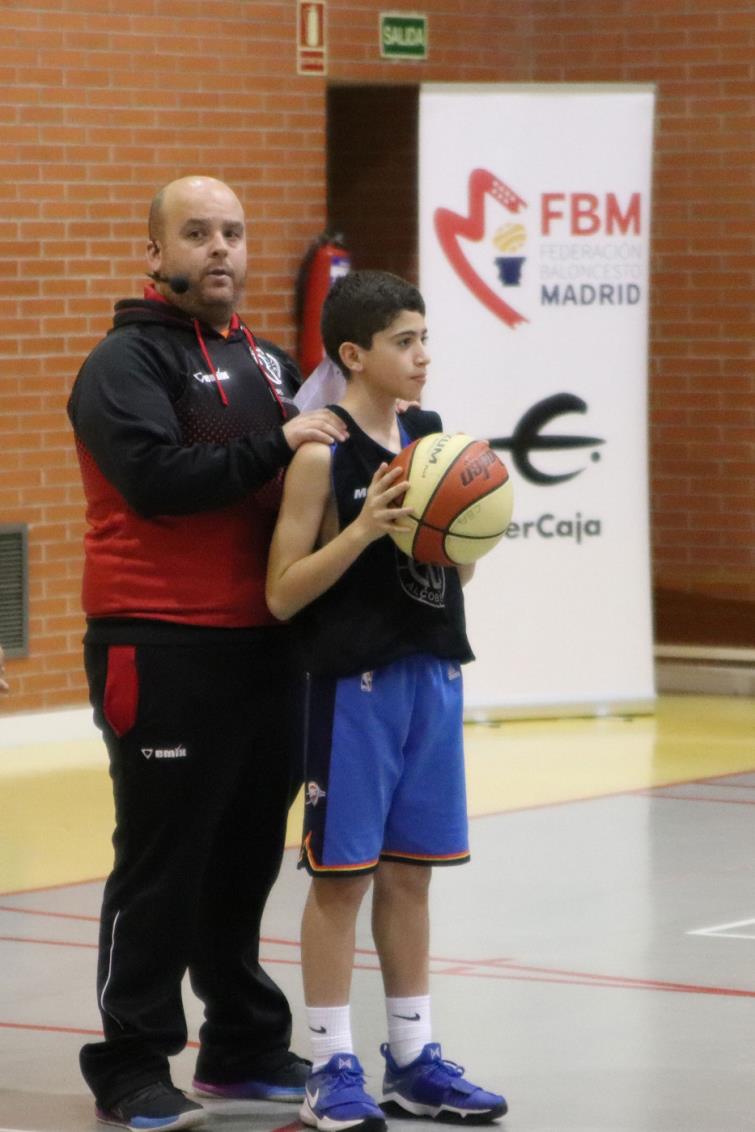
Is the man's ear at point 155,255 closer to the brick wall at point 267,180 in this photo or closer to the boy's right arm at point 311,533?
the boy's right arm at point 311,533

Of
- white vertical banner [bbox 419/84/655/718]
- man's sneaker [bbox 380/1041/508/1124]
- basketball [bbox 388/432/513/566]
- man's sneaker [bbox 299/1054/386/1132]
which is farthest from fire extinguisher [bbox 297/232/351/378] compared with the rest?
man's sneaker [bbox 299/1054/386/1132]

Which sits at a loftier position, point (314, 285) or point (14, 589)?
point (314, 285)

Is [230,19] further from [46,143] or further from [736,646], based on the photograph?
[736,646]

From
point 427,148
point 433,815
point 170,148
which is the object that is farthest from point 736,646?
point 433,815

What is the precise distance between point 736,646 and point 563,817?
3.32m

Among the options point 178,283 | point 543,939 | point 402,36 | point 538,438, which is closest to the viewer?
point 178,283

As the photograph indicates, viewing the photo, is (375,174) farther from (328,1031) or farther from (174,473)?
(328,1031)

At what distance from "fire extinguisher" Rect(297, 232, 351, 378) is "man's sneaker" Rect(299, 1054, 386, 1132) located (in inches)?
234

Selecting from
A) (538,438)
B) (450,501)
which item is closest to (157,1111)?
(450,501)

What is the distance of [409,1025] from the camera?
4.45 meters

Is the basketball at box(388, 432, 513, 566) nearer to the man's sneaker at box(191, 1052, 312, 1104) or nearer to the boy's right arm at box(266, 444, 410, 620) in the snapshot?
the boy's right arm at box(266, 444, 410, 620)

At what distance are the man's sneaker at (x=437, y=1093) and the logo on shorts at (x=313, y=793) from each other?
53 cm

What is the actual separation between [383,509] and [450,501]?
12 cm

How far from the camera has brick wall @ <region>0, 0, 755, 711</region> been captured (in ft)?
30.3
